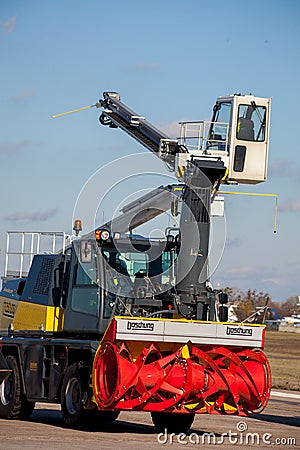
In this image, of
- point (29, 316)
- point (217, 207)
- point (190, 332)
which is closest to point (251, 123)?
point (217, 207)

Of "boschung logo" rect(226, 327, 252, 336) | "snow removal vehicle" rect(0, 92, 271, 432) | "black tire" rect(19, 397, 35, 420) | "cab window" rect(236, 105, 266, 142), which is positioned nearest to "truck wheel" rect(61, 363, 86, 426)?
"snow removal vehicle" rect(0, 92, 271, 432)

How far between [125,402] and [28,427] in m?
2.44

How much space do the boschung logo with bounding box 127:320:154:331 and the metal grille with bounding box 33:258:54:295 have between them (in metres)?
3.39

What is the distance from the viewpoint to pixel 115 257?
56.3ft

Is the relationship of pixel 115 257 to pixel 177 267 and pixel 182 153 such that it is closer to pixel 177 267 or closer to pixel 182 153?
pixel 177 267

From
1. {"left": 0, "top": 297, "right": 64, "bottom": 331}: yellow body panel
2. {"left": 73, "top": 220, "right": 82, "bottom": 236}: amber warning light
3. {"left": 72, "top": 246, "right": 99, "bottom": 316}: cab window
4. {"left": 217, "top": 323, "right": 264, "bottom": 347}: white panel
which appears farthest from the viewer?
{"left": 0, "top": 297, "right": 64, "bottom": 331}: yellow body panel

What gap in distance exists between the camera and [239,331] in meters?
16.5

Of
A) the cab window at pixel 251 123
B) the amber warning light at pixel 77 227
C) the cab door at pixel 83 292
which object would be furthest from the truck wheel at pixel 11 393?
the cab window at pixel 251 123

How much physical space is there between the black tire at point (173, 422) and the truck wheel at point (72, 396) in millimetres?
1793

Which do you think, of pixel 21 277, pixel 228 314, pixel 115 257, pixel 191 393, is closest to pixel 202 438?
pixel 191 393

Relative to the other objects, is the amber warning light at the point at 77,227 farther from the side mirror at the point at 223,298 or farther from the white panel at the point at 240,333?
the white panel at the point at 240,333

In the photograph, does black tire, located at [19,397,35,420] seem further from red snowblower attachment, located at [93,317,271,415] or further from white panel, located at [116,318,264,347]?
white panel, located at [116,318,264,347]

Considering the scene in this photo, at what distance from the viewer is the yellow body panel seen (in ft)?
59.9

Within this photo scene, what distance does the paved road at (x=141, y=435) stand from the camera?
14656 millimetres
